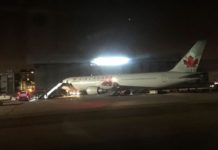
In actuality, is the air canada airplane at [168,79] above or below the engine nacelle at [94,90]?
above

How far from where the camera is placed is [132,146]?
38.8 feet

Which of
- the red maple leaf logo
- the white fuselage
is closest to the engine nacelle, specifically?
the white fuselage

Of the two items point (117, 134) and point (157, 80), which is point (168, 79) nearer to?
point (157, 80)

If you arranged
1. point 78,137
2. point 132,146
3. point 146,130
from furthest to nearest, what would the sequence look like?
point 146,130 → point 78,137 → point 132,146

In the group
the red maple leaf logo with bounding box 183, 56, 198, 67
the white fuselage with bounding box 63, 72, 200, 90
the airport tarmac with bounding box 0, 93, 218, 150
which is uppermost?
the red maple leaf logo with bounding box 183, 56, 198, 67

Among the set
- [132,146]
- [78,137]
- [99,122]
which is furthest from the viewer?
[99,122]

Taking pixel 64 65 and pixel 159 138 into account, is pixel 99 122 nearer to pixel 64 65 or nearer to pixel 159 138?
pixel 159 138

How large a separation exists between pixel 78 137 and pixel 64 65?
7971cm

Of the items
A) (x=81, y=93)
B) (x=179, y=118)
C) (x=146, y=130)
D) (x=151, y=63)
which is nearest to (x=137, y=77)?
(x=81, y=93)

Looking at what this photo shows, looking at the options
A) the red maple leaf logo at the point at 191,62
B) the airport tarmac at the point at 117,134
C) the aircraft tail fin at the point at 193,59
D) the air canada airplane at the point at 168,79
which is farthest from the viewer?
the red maple leaf logo at the point at 191,62

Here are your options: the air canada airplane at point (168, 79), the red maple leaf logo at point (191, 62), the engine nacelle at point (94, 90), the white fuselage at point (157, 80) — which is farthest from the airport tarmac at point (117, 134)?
the red maple leaf logo at point (191, 62)

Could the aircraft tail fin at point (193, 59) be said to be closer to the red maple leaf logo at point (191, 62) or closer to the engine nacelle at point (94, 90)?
the red maple leaf logo at point (191, 62)

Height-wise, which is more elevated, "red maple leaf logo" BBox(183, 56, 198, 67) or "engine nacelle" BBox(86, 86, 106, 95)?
"red maple leaf logo" BBox(183, 56, 198, 67)

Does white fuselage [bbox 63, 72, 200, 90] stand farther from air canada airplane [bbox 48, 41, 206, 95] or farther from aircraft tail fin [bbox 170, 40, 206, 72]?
aircraft tail fin [bbox 170, 40, 206, 72]
